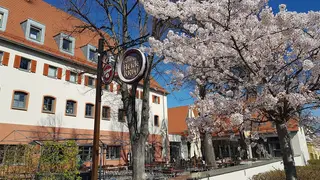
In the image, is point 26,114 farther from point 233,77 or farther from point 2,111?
point 233,77

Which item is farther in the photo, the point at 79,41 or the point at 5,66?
the point at 79,41

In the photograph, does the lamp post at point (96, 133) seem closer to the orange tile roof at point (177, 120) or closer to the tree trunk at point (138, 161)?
the tree trunk at point (138, 161)

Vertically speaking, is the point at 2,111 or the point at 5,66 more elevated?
the point at 5,66

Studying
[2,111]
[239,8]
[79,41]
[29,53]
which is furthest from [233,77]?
[79,41]

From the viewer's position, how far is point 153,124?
26781 millimetres

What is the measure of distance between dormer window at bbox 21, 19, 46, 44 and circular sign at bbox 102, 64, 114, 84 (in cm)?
1358

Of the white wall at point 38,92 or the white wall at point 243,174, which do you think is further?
the white wall at point 38,92

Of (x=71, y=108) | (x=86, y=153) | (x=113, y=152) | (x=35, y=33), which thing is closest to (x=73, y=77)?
(x=71, y=108)

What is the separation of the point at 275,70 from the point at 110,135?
1804 centimetres

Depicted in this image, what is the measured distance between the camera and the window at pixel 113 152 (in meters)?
21.5

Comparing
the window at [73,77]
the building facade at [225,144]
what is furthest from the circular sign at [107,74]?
the window at [73,77]

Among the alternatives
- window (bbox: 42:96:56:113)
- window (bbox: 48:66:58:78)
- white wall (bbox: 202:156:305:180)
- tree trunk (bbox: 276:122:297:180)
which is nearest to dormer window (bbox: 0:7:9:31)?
window (bbox: 48:66:58:78)

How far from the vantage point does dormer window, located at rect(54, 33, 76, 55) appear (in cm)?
1975

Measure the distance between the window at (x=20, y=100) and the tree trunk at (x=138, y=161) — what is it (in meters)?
9.91
